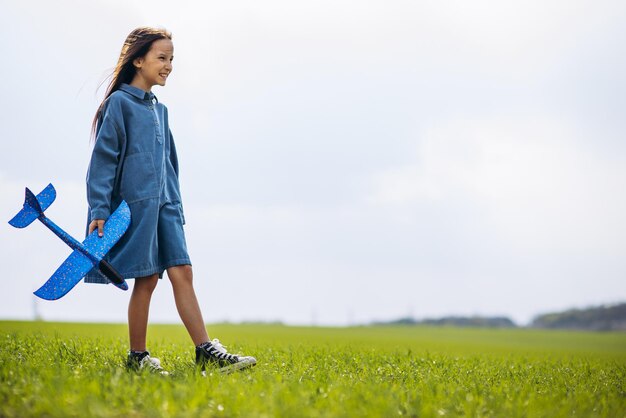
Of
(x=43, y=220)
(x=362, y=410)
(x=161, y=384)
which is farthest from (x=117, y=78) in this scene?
(x=362, y=410)

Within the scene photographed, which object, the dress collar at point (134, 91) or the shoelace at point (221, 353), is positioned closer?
the shoelace at point (221, 353)

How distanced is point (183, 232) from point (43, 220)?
1030 millimetres

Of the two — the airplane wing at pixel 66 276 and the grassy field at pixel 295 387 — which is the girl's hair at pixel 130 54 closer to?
the airplane wing at pixel 66 276

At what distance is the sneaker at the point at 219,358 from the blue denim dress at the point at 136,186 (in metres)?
0.67

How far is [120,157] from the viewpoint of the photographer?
530 cm

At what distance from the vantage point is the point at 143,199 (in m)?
5.19

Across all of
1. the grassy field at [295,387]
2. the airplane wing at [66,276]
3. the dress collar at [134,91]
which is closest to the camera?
the grassy field at [295,387]

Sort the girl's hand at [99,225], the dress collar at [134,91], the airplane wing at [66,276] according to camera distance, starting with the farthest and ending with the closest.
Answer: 1. the dress collar at [134,91]
2. the girl's hand at [99,225]
3. the airplane wing at [66,276]

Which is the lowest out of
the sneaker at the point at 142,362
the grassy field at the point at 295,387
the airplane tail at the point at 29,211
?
the grassy field at the point at 295,387

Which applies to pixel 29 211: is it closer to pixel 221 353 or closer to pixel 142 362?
pixel 142 362

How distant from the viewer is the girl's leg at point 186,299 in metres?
5.26

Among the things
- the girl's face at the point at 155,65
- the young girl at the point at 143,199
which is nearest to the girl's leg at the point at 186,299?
the young girl at the point at 143,199

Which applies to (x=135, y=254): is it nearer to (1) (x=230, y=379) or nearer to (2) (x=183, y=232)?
(2) (x=183, y=232)

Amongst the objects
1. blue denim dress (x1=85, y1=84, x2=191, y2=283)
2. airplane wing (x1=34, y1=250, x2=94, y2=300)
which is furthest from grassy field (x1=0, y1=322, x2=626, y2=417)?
blue denim dress (x1=85, y1=84, x2=191, y2=283)
